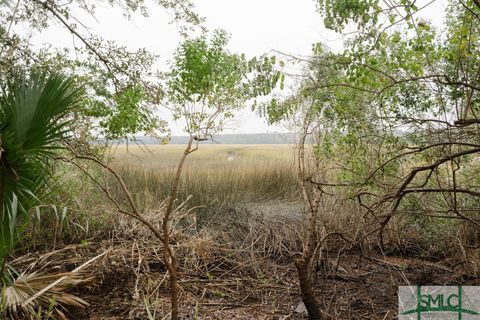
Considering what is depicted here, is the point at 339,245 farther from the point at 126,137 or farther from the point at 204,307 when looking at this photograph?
the point at 126,137

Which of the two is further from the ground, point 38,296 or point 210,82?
point 210,82

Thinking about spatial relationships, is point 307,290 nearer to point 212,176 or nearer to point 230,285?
point 230,285

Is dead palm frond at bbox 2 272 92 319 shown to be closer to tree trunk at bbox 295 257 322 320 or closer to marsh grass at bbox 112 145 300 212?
tree trunk at bbox 295 257 322 320

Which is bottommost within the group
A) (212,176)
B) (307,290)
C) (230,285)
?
(230,285)

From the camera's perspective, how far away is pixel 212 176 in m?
7.65

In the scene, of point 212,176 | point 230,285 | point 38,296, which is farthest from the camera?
point 212,176

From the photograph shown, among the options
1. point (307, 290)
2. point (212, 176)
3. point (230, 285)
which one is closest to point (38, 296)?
point (230, 285)

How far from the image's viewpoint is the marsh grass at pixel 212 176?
714 cm

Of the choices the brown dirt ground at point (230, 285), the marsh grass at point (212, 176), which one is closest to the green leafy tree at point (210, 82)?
the brown dirt ground at point (230, 285)

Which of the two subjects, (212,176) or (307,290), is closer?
(307,290)

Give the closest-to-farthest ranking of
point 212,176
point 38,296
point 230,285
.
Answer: point 38,296 → point 230,285 → point 212,176

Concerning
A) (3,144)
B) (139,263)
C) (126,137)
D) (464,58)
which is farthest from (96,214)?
(464,58)

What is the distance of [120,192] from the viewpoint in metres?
6.80

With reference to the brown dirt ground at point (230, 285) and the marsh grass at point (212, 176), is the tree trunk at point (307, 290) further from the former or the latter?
the marsh grass at point (212, 176)
